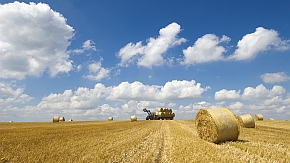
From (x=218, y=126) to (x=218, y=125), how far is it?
5 centimetres

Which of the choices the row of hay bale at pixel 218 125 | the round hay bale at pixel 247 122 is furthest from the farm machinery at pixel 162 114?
the row of hay bale at pixel 218 125

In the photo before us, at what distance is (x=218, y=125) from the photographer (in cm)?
1045

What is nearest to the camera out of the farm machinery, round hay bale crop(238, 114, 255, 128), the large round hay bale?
the large round hay bale

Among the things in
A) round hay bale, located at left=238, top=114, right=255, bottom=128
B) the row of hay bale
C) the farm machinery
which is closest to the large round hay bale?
the row of hay bale

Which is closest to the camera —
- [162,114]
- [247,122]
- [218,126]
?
[218,126]

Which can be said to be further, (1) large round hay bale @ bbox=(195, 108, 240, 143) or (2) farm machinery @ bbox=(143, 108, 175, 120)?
(2) farm machinery @ bbox=(143, 108, 175, 120)

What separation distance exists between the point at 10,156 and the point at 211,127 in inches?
317

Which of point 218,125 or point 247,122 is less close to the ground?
point 218,125

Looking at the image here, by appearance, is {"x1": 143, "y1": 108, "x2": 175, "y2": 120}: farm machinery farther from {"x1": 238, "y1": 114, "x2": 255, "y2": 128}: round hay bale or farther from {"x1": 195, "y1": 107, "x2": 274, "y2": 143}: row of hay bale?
{"x1": 195, "y1": 107, "x2": 274, "y2": 143}: row of hay bale

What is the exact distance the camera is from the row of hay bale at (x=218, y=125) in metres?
10.4

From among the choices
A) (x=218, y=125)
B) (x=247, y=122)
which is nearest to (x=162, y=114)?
(x=247, y=122)

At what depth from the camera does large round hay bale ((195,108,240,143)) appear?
34.1 feet

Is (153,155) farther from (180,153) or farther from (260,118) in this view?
(260,118)

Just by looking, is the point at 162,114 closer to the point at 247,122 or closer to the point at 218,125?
the point at 247,122
